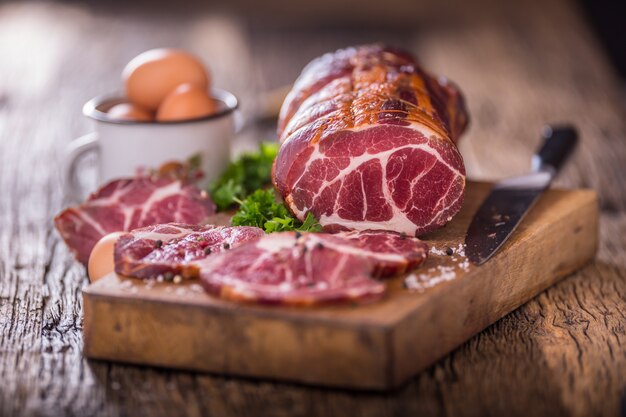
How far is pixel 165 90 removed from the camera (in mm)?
3363

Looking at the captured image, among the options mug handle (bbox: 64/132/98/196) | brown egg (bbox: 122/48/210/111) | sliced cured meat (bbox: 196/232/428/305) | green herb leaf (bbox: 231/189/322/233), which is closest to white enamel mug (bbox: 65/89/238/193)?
mug handle (bbox: 64/132/98/196)

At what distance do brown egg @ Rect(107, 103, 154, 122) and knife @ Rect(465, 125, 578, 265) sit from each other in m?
1.21

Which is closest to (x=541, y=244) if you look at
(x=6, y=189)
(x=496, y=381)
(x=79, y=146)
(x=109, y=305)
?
(x=496, y=381)

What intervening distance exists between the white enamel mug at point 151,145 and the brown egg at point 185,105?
0.04 metres

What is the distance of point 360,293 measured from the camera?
2.06 m

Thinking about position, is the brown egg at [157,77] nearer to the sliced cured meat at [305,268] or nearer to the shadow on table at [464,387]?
the sliced cured meat at [305,268]

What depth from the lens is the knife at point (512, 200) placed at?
2.52m

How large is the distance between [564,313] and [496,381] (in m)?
0.49

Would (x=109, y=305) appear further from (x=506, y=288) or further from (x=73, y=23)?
(x=73, y=23)

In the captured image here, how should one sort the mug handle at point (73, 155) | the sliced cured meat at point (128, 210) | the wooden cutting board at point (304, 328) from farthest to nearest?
1. the mug handle at point (73, 155)
2. the sliced cured meat at point (128, 210)
3. the wooden cutting board at point (304, 328)

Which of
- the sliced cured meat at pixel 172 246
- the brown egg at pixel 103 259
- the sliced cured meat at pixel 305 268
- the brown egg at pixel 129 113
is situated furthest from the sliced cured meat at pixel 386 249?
the brown egg at pixel 129 113

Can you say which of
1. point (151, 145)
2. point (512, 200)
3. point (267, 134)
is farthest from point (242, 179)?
point (267, 134)

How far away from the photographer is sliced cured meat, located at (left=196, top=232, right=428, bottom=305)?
2.07 metres

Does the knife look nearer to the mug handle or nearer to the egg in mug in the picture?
the egg in mug
